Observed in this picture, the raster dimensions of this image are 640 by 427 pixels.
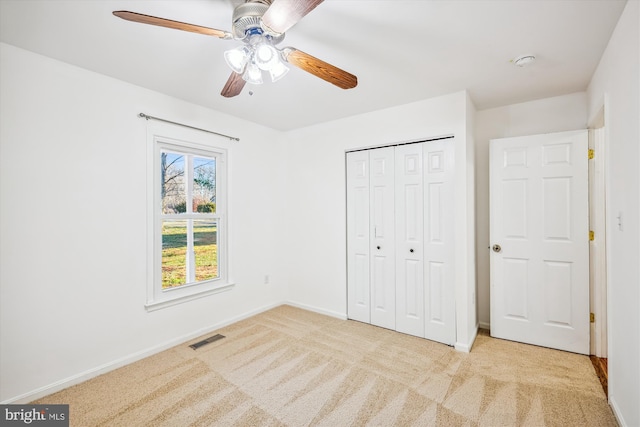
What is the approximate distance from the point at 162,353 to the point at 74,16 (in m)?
2.69

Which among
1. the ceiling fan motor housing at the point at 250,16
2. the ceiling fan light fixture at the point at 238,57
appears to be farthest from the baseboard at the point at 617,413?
the ceiling fan light fixture at the point at 238,57

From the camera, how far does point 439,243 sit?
296 centimetres

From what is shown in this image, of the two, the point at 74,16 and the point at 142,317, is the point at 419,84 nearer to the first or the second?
the point at 74,16

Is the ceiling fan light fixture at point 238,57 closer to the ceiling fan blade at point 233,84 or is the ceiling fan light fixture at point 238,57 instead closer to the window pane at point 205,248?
the ceiling fan blade at point 233,84

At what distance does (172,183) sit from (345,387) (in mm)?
2513

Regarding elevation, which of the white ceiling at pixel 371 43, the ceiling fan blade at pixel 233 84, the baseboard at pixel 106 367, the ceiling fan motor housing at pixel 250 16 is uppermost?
the white ceiling at pixel 371 43

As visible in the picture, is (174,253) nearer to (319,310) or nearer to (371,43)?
(319,310)

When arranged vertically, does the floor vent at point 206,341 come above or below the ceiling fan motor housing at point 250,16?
below

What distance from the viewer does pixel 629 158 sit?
1.60 meters

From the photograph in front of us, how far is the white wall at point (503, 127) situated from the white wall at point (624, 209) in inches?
36.2

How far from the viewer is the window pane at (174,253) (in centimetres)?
291

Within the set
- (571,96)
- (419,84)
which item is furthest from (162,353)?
(571,96)

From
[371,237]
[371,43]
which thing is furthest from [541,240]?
[371,43]

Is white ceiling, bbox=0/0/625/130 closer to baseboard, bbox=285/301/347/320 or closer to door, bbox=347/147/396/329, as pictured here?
door, bbox=347/147/396/329
